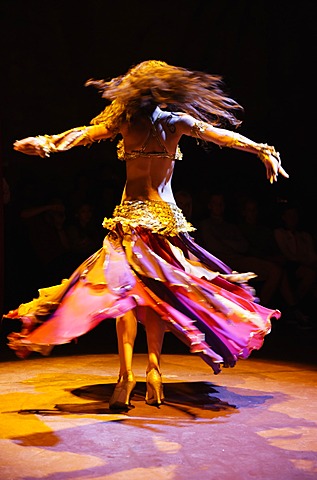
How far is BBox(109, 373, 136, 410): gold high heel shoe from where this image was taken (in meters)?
3.59

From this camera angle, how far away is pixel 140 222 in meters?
3.73

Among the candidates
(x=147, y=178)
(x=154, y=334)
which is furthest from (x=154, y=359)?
(x=147, y=178)

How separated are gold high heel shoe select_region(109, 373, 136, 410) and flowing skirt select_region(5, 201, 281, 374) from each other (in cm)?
32

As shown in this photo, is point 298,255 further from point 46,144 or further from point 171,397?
point 46,144

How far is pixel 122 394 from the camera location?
11.9ft

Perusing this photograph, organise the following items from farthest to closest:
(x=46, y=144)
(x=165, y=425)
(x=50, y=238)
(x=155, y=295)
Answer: (x=50, y=238)
(x=46, y=144)
(x=155, y=295)
(x=165, y=425)

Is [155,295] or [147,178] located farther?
[147,178]

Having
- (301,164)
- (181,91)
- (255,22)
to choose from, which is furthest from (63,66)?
(181,91)

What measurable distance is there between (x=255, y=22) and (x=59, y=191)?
2.36m

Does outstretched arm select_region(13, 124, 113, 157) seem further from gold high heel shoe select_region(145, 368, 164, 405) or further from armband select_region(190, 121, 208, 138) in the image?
gold high heel shoe select_region(145, 368, 164, 405)

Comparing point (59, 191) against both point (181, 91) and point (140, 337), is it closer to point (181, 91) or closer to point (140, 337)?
point (140, 337)

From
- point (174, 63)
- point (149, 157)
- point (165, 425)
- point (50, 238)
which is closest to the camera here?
point (165, 425)

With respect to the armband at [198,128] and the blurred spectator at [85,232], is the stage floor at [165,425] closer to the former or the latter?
the armband at [198,128]

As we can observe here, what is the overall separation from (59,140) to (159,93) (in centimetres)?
51
